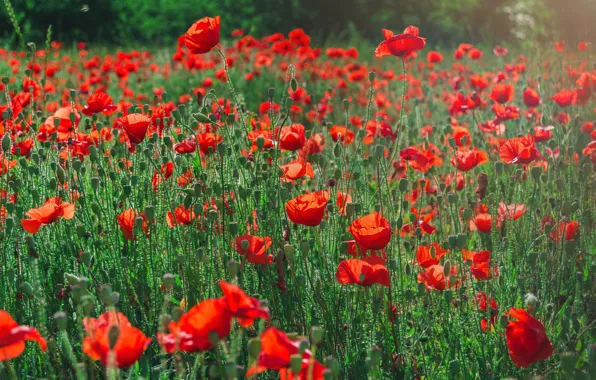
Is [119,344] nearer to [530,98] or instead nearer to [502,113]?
[502,113]

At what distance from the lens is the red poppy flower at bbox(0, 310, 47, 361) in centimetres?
126

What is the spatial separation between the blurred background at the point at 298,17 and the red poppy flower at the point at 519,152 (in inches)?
529

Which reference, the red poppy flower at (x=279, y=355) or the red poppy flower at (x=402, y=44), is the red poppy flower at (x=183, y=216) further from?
the red poppy flower at (x=279, y=355)

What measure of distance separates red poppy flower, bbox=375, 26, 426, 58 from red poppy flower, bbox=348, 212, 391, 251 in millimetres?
802

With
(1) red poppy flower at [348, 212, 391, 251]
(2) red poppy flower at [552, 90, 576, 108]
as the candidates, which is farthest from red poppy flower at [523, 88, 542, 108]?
(1) red poppy flower at [348, 212, 391, 251]

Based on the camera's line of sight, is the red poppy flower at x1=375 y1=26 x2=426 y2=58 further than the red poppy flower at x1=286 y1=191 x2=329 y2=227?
Yes

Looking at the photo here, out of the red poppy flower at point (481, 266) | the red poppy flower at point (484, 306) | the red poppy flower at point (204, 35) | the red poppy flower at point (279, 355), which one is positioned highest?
the red poppy flower at point (204, 35)

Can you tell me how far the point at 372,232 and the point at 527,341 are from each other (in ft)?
1.62

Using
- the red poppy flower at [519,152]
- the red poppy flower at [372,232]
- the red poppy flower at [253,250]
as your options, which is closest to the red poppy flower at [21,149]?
the red poppy flower at [253,250]

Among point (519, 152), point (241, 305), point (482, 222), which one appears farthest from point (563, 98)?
point (241, 305)

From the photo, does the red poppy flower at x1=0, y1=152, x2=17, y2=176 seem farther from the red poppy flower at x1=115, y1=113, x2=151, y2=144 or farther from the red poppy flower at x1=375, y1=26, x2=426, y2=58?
the red poppy flower at x1=375, y1=26, x2=426, y2=58

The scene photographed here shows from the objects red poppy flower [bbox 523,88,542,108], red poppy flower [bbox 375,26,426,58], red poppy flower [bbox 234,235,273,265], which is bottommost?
red poppy flower [bbox 523,88,542,108]

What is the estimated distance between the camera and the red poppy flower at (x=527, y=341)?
1481mm

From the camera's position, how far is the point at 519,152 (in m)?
2.58
